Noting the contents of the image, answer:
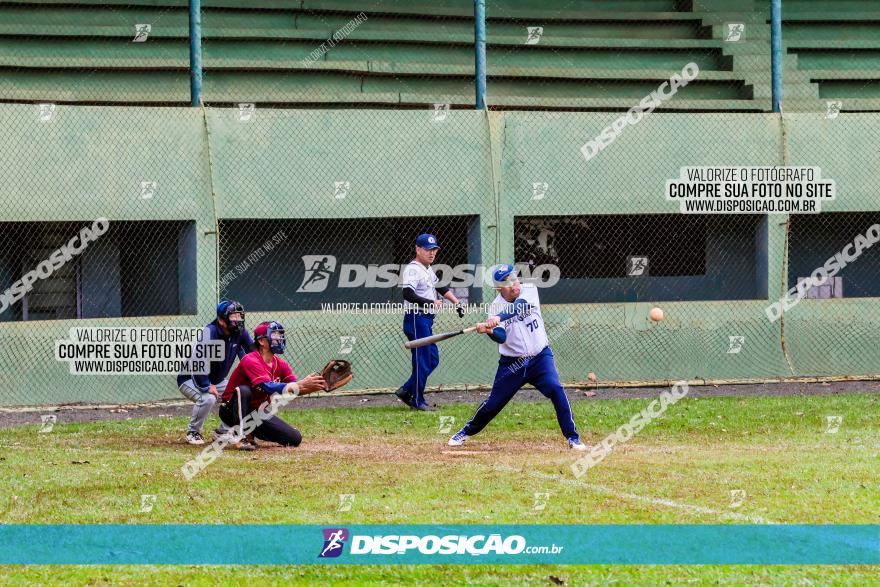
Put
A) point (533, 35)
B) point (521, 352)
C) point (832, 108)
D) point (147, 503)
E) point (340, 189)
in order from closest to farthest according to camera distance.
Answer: point (147, 503) → point (521, 352) → point (340, 189) → point (832, 108) → point (533, 35)

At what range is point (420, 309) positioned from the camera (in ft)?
48.2

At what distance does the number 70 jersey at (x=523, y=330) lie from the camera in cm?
1170

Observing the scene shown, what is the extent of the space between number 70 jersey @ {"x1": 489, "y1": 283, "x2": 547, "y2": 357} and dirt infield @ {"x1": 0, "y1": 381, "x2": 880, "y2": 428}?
11.8ft

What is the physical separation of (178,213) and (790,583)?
36.2 ft

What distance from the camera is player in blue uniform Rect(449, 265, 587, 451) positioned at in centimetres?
1164

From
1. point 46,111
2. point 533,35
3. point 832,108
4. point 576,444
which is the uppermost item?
point 533,35

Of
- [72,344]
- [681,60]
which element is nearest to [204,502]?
[72,344]

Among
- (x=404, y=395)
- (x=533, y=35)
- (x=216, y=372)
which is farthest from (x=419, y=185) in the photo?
(x=216, y=372)

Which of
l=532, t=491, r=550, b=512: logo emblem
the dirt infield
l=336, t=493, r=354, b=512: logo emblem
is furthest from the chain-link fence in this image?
l=532, t=491, r=550, b=512: logo emblem

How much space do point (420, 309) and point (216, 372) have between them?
9.85ft

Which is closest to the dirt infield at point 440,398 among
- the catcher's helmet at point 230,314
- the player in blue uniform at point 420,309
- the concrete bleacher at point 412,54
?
the player in blue uniform at point 420,309

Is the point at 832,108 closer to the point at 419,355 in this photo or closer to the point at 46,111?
the point at 419,355

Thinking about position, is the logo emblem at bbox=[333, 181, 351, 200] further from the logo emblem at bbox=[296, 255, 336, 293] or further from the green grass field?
the green grass field

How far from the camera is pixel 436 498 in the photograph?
29.6 ft
